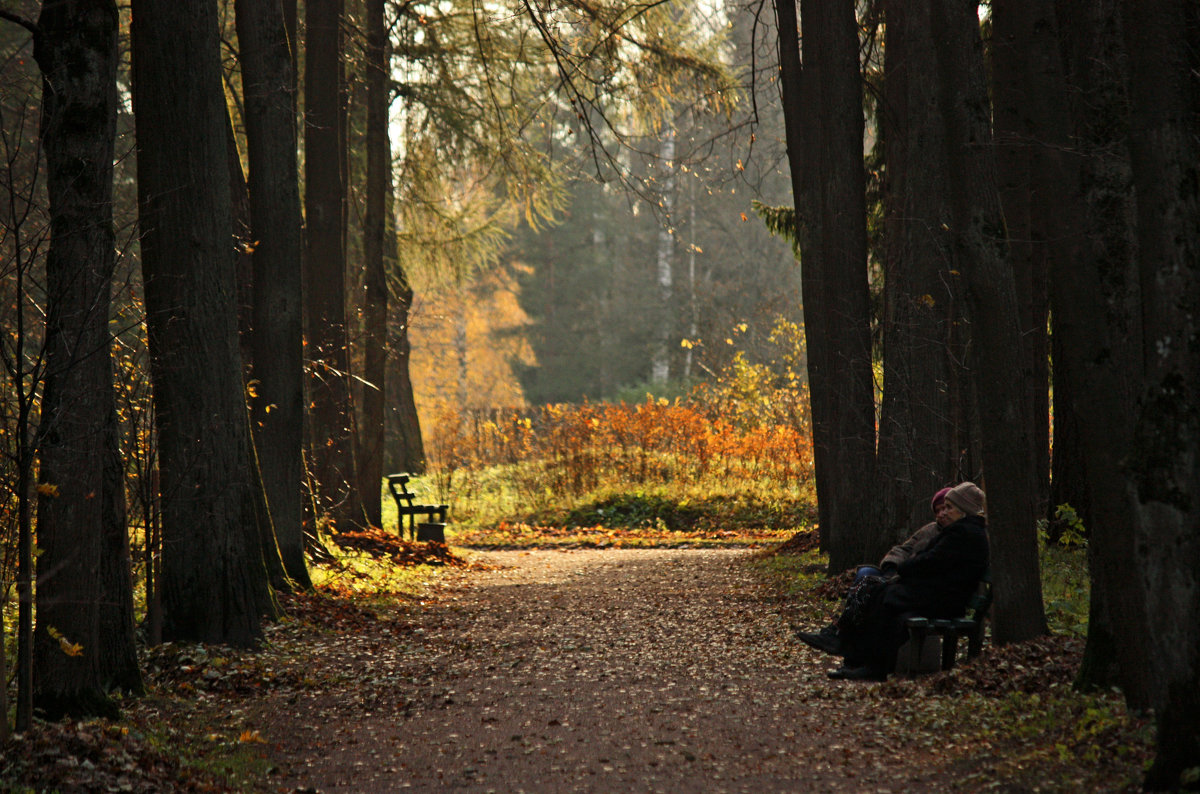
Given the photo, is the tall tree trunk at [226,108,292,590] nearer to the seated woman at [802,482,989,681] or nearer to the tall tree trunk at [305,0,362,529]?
the tall tree trunk at [305,0,362,529]

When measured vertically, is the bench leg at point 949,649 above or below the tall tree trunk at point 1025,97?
below

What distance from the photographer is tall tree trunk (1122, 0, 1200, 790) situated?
154 inches

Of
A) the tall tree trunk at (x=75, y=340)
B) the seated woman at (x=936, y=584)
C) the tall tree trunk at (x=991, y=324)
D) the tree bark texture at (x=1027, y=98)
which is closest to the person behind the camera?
the tall tree trunk at (x=75, y=340)

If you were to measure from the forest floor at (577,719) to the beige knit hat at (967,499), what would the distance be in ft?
3.00

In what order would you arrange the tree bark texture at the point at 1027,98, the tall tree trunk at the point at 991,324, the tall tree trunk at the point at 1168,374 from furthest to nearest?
the tall tree trunk at the point at 991,324 < the tree bark texture at the point at 1027,98 < the tall tree trunk at the point at 1168,374

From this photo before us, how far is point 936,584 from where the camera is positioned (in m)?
6.99

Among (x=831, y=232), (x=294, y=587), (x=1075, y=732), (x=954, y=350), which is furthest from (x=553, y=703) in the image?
A: (x=954, y=350)

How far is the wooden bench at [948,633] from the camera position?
263 inches

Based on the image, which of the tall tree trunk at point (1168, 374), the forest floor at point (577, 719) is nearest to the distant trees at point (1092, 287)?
the tall tree trunk at point (1168, 374)

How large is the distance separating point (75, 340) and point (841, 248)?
734 cm

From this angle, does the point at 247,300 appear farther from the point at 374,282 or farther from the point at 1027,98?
the point at 1027,98

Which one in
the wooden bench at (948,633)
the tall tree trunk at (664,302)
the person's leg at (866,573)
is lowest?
the wooden bench at (948,633)

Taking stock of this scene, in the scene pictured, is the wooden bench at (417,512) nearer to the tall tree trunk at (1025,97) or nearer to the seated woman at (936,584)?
the tall tree trunk at (1025,97)

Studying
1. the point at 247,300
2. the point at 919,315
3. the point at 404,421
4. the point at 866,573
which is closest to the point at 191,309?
the point at 247,300
